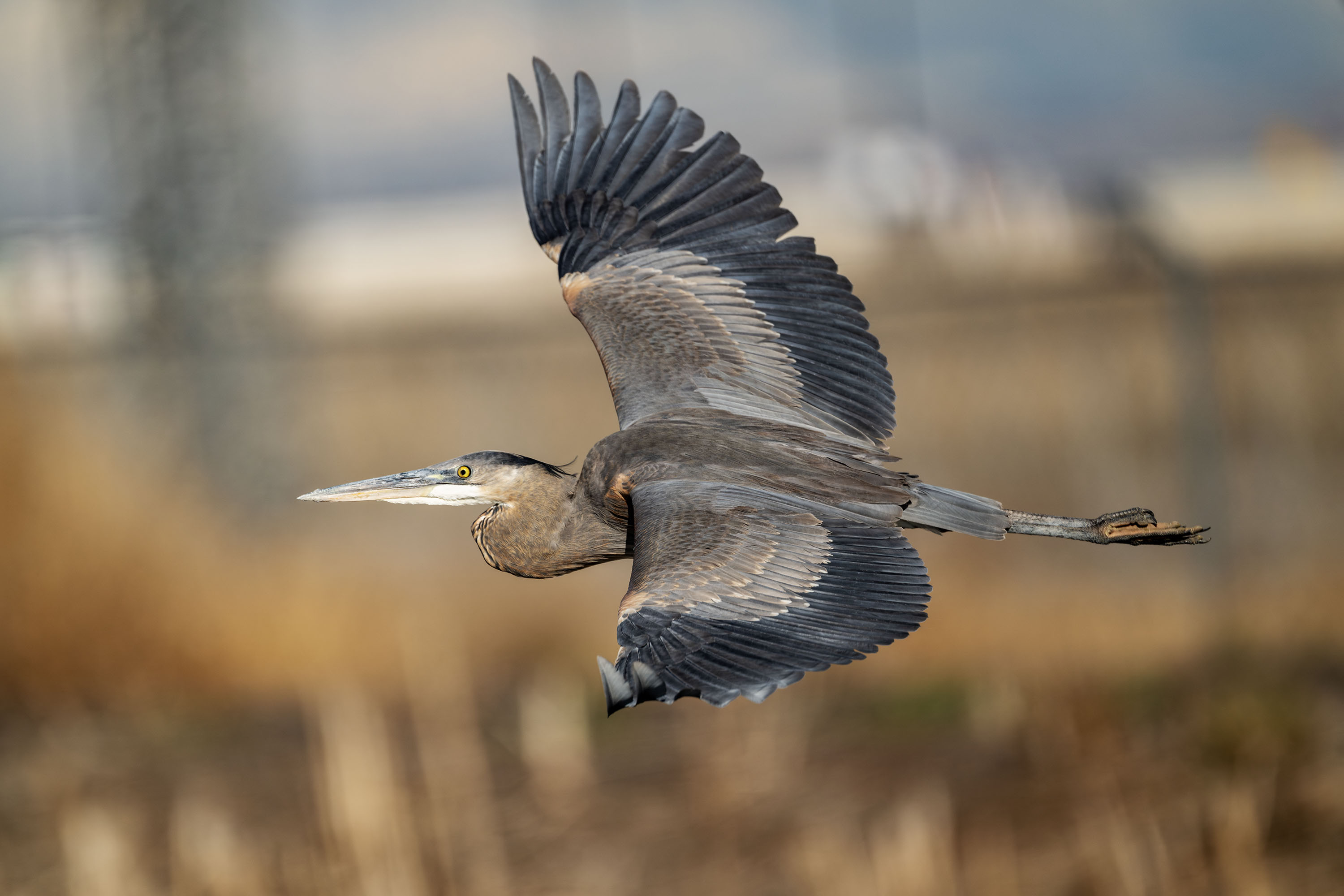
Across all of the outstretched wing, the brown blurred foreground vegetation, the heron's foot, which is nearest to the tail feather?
the outstretched wing

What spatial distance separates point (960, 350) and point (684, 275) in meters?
7.06

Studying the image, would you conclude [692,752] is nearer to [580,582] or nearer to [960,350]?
[580,582]

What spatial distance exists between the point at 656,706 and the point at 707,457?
5.51m

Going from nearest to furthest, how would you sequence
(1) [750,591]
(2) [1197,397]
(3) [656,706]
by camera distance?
(1) [750,591], (2) [1197,397], (3) [656,706]

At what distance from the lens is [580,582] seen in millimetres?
9336

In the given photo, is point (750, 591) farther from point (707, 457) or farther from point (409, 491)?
point (409, 491)

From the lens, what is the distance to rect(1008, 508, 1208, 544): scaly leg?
332cm

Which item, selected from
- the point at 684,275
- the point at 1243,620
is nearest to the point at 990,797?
the point at 1243,620

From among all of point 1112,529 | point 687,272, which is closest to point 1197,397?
point 1112,529

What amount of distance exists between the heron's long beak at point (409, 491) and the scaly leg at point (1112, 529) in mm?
1379

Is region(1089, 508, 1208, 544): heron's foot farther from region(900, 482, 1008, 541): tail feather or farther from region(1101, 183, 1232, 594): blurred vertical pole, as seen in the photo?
region(1101, 183, 1232, 594): blurred vertical pole

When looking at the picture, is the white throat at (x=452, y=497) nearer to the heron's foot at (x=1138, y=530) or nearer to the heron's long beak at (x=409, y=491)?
the heron's long beak at (x=409, y=491)

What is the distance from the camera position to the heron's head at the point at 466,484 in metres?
3.37

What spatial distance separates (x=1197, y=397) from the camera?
27.4 feet
